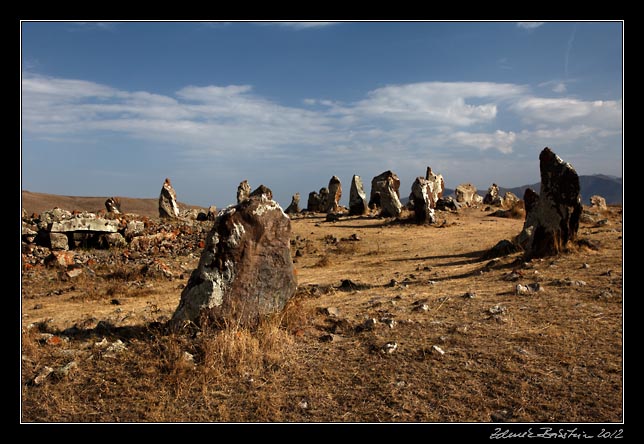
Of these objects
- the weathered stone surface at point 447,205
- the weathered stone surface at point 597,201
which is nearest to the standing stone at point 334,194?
the weathered stone surface at point 447,205

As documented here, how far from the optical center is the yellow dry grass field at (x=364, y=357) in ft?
14.5

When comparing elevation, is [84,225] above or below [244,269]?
above

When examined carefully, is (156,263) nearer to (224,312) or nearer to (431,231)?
(224,312)

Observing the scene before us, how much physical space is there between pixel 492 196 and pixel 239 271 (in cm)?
2939

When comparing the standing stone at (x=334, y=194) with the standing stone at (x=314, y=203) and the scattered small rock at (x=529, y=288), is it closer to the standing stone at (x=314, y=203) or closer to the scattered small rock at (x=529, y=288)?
the standing stone at (x=314, y=203)

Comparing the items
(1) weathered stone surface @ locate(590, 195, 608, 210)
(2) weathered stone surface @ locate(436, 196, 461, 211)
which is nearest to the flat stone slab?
(2) weathered stone surface @ locate(436, 196, 461, 211)

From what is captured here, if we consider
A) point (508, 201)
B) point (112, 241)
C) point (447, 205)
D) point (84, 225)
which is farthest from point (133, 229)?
point (508, 201)

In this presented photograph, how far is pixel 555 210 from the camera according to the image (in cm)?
1104

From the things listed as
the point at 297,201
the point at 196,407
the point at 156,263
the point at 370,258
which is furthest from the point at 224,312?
the point at 297,201

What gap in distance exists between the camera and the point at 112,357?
5.68 meters

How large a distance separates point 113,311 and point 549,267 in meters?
8.01
